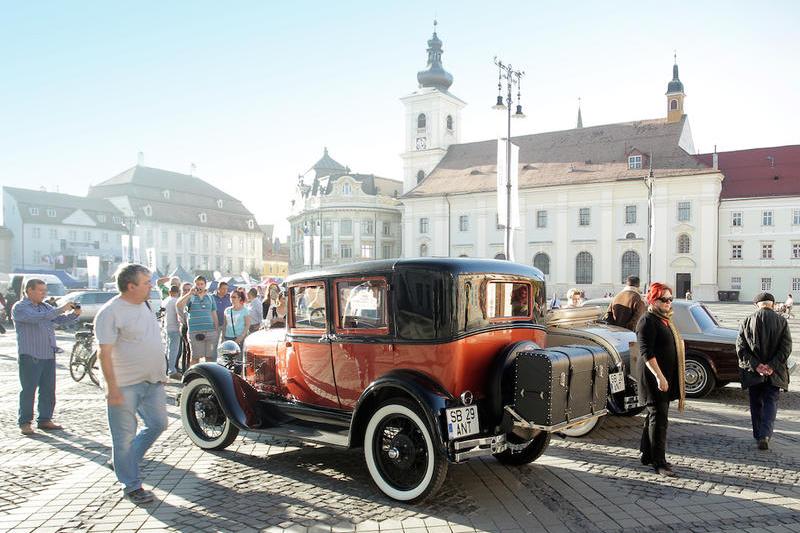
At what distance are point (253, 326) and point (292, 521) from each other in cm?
767

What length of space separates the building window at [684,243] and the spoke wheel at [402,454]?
51188 millimetres

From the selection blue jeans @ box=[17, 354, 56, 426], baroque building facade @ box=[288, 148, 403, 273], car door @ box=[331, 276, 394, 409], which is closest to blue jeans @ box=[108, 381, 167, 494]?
car door @ box=[331, 276, 394, 409]

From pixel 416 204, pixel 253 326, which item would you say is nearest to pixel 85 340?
pixel 253 326

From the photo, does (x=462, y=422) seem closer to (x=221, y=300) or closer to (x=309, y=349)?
(x=309, y=349)

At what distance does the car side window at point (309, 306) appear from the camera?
6.04m

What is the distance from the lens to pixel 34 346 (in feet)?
24.2

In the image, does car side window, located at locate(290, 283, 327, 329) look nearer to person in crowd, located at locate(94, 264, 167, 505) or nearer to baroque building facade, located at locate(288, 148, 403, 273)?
person in crowd, located at locate(94, 264, 167, 505)

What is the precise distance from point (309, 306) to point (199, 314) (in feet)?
15.6

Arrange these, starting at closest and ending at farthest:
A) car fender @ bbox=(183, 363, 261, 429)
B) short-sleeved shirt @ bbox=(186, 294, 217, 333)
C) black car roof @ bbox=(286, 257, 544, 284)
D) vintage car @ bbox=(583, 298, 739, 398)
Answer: black car roof @ bbox=(286, 257, 544, 284), car fender @ bbox=(183, 363, 261, 429), vintage car @ bbox=(583, 298, 739, 398), short-sleeved shirt @ bbox=(186, 294, 217, 333)

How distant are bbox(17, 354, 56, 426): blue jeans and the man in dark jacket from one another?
8190mm

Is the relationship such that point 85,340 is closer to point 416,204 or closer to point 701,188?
point 701,188

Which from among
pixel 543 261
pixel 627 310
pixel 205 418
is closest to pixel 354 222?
pixel 543 261

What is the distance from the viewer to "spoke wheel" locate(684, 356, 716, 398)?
32.4 feet

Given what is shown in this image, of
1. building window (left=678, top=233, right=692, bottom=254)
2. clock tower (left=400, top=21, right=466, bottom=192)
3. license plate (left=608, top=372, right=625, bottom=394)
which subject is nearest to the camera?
license plate (left=608, top=372, right=625, bottom=394)
